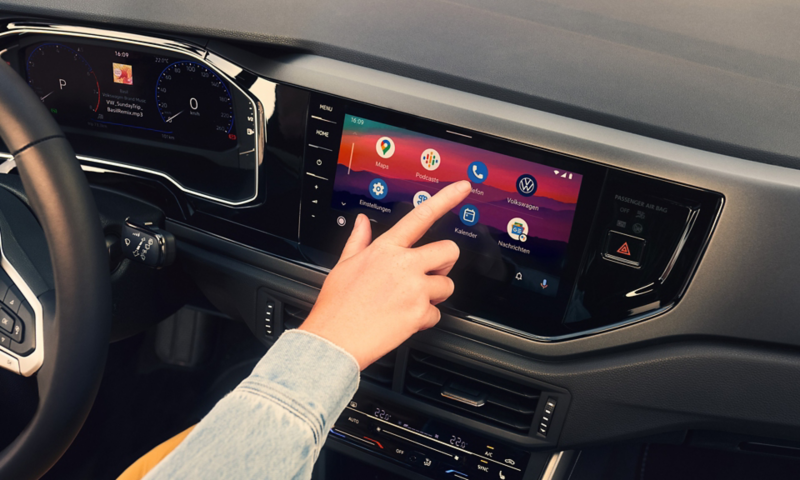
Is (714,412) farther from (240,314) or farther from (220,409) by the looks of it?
(240,314)

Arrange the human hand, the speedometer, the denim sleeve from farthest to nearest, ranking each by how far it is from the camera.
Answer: the speedometer → the human hand → the denim sleeve

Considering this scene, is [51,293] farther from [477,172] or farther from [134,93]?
[477,172]

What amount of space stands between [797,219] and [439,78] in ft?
1.59

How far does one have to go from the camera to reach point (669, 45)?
93 centimetres

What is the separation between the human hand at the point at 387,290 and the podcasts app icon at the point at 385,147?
13 centimetres

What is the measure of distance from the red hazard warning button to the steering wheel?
2.22ft

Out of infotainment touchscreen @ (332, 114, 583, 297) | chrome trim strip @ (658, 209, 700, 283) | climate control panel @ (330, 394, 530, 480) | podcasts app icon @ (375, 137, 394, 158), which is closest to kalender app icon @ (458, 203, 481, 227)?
infotainment touchscreen @ (332, 114, 583, 297)

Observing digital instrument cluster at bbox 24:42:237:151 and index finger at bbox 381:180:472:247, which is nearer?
index finger at bbox 381:180:472:247

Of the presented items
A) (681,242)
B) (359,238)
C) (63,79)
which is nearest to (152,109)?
(63,79)

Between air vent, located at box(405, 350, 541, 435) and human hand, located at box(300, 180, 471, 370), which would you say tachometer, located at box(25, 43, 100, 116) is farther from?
air vent, located at box(405, 350, 541, 435)

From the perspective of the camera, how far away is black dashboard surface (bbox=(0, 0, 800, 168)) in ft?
2.69

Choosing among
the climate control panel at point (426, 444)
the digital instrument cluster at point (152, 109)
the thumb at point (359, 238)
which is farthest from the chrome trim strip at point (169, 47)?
the climate control panel at point (426, 444)

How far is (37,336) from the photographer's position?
35.3 inches

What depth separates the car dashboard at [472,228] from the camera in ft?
2.70
